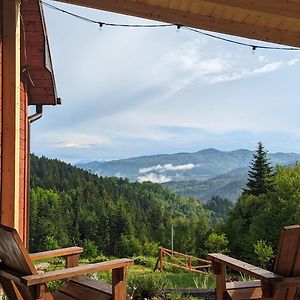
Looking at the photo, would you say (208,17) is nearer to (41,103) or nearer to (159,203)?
(41,103)

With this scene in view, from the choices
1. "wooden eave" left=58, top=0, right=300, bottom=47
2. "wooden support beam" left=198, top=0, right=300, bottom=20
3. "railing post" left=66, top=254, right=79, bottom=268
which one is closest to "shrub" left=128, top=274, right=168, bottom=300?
"railing post" left=66, top=254, right=79, bottom=268

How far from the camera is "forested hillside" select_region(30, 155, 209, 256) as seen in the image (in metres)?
19.8

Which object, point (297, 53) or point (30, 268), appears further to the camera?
point (297, 53)

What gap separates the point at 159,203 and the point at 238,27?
27.8 meters

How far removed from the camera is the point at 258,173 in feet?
75.8

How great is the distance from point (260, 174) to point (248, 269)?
846 inches

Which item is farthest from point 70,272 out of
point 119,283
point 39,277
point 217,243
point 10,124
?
point 217,243

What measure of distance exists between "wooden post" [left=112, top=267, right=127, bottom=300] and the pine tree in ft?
67.7

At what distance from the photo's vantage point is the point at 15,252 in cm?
219

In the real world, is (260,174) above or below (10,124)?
below

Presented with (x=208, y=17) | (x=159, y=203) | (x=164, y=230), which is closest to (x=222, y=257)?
(x=208, y=17)

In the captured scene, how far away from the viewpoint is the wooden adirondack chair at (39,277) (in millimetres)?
2146

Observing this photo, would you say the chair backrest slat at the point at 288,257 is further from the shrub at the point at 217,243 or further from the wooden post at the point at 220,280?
the shrub at the point at 217,243

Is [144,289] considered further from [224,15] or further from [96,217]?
[96,217]
